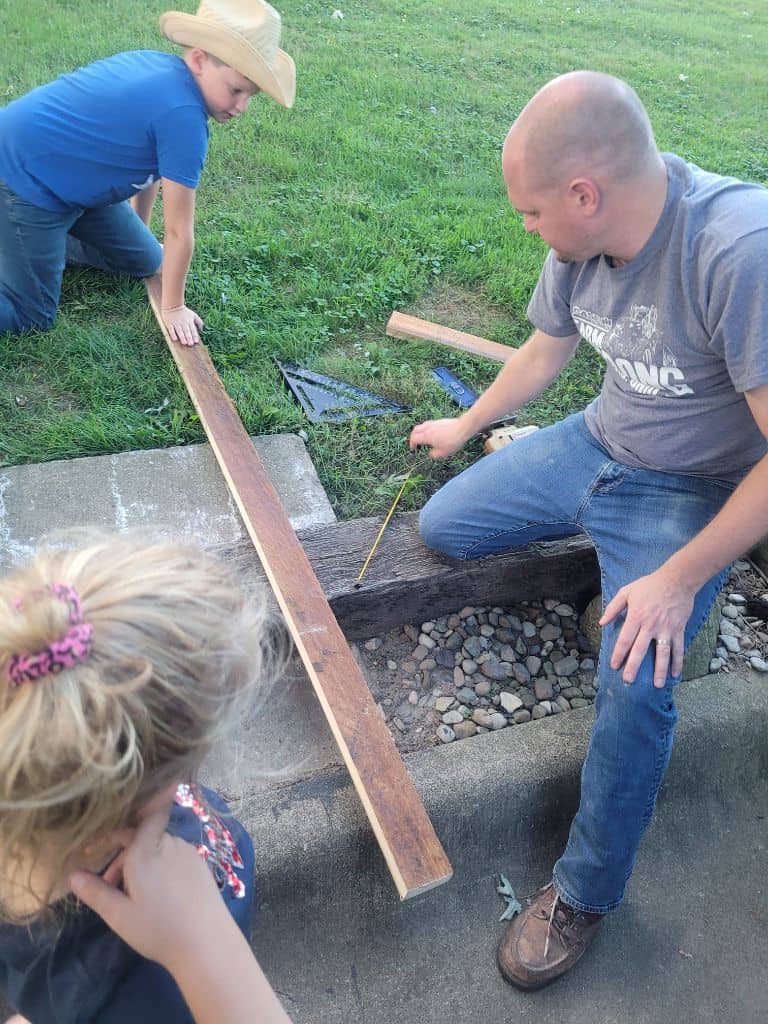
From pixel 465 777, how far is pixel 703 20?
11539mm

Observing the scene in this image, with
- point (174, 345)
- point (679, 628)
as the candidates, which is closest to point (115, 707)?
point (679, 628)

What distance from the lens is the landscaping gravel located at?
2596 mm

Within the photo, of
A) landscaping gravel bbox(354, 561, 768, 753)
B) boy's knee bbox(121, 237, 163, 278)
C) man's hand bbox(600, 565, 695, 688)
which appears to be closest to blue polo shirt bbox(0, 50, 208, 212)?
boy's knee bbox(121, 237, 163, 278)

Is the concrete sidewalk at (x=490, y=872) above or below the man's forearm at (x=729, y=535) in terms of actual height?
below

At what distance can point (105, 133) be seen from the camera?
3.31 metres

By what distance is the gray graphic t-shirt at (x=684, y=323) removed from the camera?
1.95 m

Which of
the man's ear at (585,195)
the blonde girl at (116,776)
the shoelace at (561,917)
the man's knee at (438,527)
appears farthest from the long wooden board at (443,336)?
the blonde girl at (116,776)

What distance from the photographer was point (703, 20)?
10.4 meters

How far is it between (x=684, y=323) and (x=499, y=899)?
5.59ft

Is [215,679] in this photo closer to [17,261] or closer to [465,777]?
[465,777]

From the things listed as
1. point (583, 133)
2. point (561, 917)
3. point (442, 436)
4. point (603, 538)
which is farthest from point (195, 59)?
point (561, 917)

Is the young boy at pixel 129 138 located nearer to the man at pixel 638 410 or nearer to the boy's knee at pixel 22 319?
the boy's knee at pixel 22 319

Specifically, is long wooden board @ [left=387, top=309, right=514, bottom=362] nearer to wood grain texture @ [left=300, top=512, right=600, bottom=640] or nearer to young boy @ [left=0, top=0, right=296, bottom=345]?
young boy @ [left=0, top=0, right=296, bottom=345]

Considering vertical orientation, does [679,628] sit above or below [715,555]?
below
